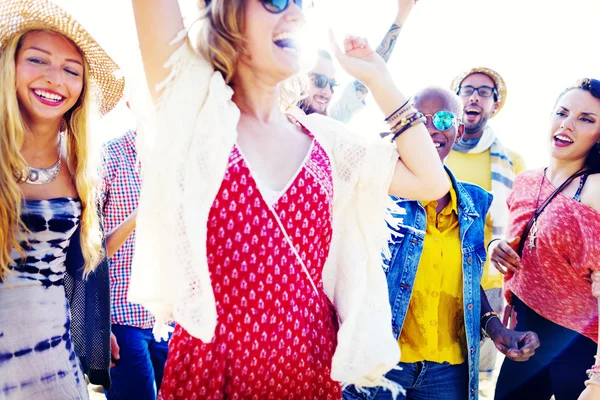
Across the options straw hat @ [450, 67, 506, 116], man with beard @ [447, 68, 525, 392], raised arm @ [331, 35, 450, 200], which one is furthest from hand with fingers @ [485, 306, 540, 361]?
straw hat @ [450, 67, 506, 116]

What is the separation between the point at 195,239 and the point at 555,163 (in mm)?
2496

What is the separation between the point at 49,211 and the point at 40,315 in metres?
0.41

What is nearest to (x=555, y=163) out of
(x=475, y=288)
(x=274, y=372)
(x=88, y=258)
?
(x=475, y=288)

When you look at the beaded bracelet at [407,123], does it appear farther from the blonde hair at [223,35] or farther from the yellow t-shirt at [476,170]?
the yellow t-shirt at [476,170]

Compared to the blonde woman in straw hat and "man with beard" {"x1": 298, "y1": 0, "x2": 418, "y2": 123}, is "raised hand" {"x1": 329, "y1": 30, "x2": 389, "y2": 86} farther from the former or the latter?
"man with beard" {"x1": 298, "y1": 0, "x2": 418, "y2": 123}

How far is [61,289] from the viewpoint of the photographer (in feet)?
7.50

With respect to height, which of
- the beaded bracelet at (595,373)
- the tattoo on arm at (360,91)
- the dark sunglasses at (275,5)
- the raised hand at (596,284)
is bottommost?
the beaded bracelet at (595,373)

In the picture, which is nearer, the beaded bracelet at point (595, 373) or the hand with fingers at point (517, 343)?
the beaded bracelet at point (595, 373)

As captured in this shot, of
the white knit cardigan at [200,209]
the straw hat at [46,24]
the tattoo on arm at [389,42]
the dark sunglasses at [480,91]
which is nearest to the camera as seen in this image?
the white knit cardigan at [200,209]

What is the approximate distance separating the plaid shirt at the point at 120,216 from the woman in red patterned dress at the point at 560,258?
2.13m

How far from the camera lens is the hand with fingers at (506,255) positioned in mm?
3062

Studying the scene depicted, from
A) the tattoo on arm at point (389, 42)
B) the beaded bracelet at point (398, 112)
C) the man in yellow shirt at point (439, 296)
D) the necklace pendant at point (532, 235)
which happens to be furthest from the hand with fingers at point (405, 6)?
the necklace pendant at point (532, 235)

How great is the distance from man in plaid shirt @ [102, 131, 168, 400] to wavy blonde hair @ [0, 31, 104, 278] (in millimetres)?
769

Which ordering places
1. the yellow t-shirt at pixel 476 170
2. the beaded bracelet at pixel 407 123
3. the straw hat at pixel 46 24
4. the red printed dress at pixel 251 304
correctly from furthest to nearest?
the yellow t-shirt at pixel 476 170, the straw hat at pixel 46 24, the beaded bracelet at pixel 407 123, the red printed dress at pixel 251 304
